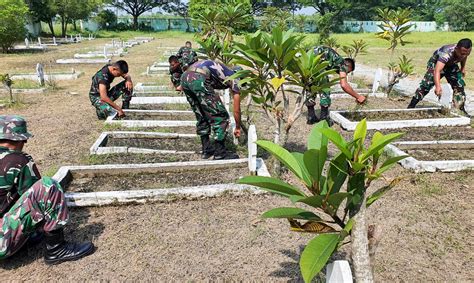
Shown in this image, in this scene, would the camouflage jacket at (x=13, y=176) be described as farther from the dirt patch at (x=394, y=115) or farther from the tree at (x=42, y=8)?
the tree at (x=42, y=8)

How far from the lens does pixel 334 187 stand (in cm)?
157

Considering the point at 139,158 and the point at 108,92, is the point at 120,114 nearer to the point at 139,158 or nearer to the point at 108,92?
the point at 108,92

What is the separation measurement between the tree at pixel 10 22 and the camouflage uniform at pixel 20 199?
20494 mm

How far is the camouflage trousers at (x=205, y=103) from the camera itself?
429 cm

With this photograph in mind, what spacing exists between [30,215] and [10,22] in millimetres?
21372

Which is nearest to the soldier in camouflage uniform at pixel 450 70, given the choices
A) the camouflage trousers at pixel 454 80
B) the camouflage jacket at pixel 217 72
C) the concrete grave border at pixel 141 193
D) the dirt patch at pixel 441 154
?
the camouflage trousers at pixel 454 80

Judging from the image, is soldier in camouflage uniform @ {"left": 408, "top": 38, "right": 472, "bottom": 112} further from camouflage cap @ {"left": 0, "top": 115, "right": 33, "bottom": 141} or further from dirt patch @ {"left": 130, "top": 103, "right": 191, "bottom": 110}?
camouflage cap @ {"left": 0, "top": 115, "right": 33, "bottom": 141}

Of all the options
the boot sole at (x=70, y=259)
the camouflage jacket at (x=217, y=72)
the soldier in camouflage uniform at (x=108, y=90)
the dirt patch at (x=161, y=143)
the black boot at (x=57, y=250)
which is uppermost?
the camouflage jacket at (x=217, y=72)

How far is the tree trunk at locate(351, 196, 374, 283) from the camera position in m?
1.55

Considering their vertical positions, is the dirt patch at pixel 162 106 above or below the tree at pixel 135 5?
below

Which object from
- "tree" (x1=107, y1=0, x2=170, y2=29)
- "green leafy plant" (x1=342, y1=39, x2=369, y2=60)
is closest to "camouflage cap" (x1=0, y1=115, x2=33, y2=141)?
"green leafy plant" (x1=342, y1=39, x2=369, y2=60)

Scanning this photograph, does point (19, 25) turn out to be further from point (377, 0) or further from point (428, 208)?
point (377, 0)

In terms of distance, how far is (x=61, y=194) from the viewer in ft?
8.55

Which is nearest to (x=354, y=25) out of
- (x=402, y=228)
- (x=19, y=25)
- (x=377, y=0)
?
(x=377, y=0)
